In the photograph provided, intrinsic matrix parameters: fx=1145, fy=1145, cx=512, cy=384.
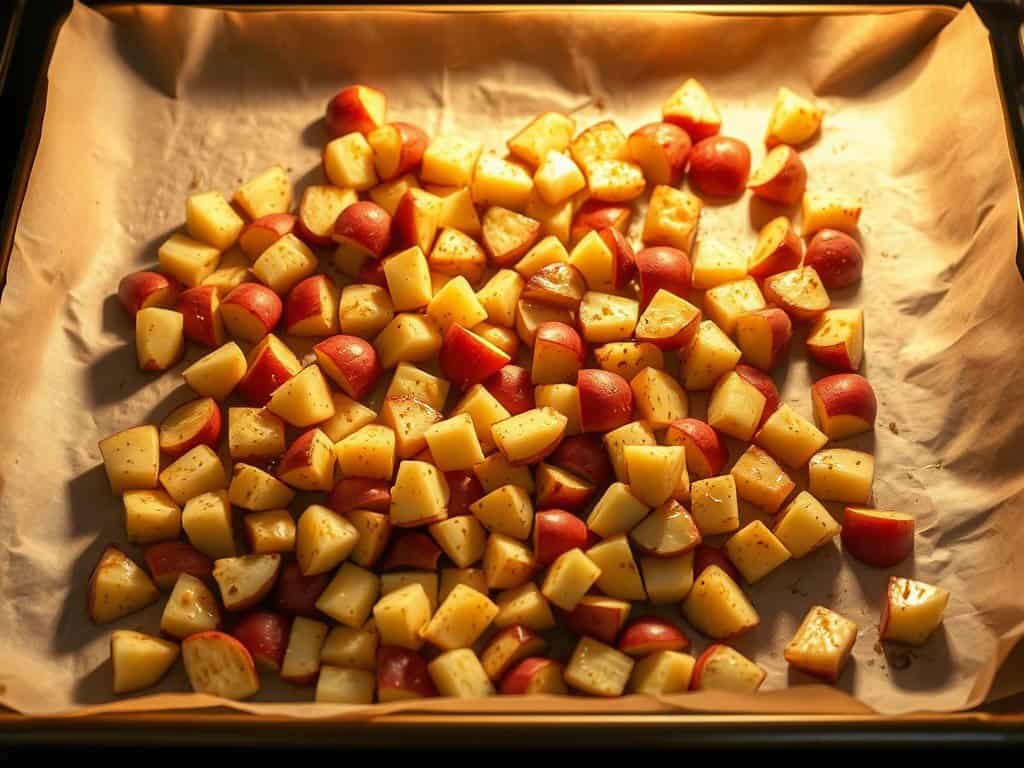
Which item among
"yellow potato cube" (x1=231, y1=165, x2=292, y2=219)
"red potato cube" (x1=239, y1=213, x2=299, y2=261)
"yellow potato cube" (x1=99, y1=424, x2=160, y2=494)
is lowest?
"yellow potato cube" (x1=99, y1=424, x2=160, y2=494)

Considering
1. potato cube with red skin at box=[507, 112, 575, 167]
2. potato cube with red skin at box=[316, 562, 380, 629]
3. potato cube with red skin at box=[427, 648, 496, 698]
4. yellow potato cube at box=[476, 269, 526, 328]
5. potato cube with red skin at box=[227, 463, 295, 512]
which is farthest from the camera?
potato cube with red skin at box=[507, 112, 575, 167]

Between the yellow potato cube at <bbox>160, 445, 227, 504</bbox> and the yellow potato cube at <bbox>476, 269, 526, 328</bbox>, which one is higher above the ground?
the yellow potato cube at <bbox>476, 269, 526, 328</bbox>

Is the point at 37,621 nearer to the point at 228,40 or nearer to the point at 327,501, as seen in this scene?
the point at 327,501

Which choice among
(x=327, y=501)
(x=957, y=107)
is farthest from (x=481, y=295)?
(x=957, y=107)

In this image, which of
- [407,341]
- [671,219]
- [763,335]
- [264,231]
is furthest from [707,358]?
[264,231]

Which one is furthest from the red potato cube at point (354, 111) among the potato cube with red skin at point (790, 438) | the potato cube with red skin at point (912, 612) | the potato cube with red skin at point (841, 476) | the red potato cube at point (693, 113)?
the potato cube with red skin at point (912, 612)

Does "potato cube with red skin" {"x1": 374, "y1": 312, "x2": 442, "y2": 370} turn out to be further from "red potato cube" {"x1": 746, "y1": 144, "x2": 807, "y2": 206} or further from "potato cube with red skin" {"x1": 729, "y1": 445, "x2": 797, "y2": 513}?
"red potato cube" {"x1": 746, "y1": 144, "x2": 807, "y2": 206}

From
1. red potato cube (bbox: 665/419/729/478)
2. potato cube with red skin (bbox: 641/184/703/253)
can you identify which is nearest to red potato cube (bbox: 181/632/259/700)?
red potato cube (bbox: 665/419/729/478)
